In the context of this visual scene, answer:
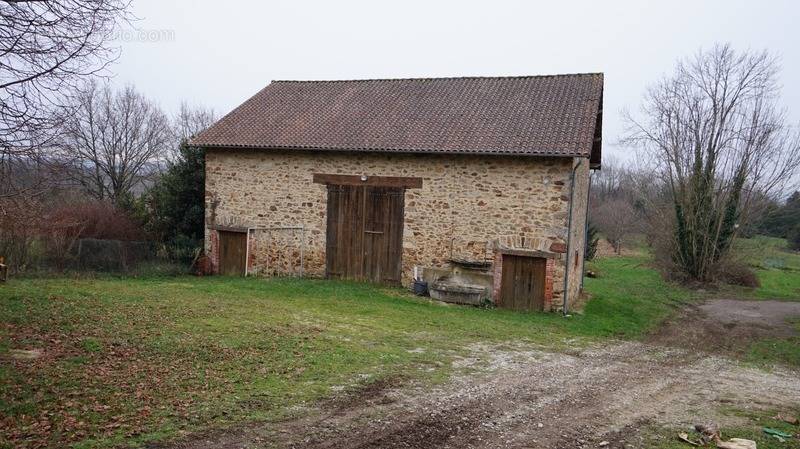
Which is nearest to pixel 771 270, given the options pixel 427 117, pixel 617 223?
pixel 617 223

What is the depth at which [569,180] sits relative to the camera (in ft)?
48.2

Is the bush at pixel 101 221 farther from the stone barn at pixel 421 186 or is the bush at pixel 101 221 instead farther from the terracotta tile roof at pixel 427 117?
the terracotta tile roof at pixel 427 117

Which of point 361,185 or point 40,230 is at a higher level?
point 361,185

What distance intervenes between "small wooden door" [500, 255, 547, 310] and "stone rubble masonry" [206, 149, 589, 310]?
1.00 feet

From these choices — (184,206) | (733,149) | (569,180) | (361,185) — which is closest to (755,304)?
(733,149)

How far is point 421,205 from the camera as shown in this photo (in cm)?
1633

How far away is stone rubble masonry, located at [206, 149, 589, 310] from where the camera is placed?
15.0 metres

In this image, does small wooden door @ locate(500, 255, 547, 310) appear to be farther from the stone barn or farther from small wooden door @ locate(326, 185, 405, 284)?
small wooden door @ locate(326, 185, 405, 284)

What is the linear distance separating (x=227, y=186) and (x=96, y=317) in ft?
29.2

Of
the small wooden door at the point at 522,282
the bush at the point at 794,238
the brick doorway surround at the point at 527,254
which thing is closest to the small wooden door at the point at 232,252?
the brick doorway surround at the point at 527,254

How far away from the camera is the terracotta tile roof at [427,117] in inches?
611

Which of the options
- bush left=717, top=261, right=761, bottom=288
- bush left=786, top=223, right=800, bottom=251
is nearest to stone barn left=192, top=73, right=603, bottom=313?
bush left=717, top=261, right=761, bottom=288

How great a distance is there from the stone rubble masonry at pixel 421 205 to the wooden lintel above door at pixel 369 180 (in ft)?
0.48

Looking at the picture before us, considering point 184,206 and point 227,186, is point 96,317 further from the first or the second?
point 184,206
